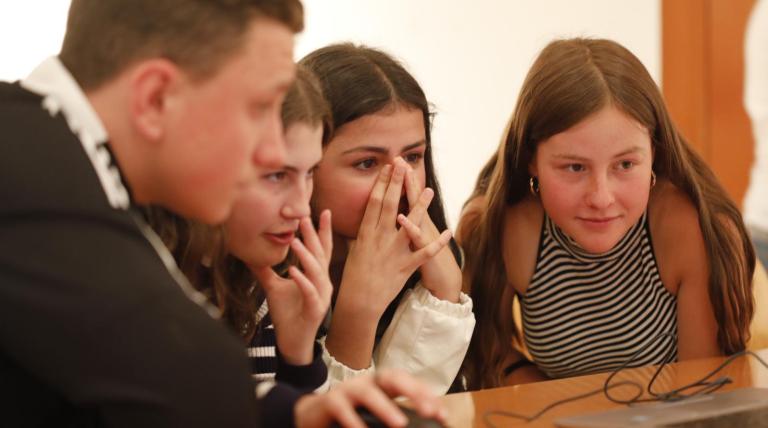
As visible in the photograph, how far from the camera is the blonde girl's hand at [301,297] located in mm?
1193

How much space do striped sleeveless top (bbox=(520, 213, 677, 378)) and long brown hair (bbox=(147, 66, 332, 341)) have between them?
20.6 inches

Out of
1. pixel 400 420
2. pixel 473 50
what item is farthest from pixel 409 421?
pixel 473 50

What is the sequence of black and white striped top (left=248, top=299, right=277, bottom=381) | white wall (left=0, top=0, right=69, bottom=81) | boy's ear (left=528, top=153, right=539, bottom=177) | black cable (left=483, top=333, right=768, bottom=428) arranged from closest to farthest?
black cable (left=483, top=333, right=768, bottom=428) → black and white striped top (left=248, top=299, right=277, bottom=381) → boy's ear (left=528, top=153, right=539, bottom=177) → white wall (left=0, top=0, right=69, bottom=81)

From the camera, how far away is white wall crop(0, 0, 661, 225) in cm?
322

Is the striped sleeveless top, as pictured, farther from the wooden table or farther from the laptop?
the laptop

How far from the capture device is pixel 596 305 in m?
1.68

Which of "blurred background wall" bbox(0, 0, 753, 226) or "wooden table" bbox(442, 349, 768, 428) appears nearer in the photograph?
"wooden table" bbox(442, 349, 768, 428)

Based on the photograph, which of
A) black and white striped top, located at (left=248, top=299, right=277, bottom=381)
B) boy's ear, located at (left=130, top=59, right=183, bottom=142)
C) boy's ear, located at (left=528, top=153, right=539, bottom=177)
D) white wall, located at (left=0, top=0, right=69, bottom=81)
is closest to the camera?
boy's ear, located at (left=130, top=59, right=183, bottom=142)

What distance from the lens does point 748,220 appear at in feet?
9.13

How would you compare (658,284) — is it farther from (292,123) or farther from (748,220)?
(748,220)

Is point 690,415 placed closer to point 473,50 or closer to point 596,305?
point 596,305

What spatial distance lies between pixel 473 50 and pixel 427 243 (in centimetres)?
194

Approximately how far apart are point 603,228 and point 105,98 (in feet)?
3.02

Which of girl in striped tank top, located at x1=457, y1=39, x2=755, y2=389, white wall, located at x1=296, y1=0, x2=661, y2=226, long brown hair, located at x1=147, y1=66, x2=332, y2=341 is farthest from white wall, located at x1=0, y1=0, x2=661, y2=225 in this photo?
long brown hair, located at x1=147, y1=66, x2=332, y2=341
